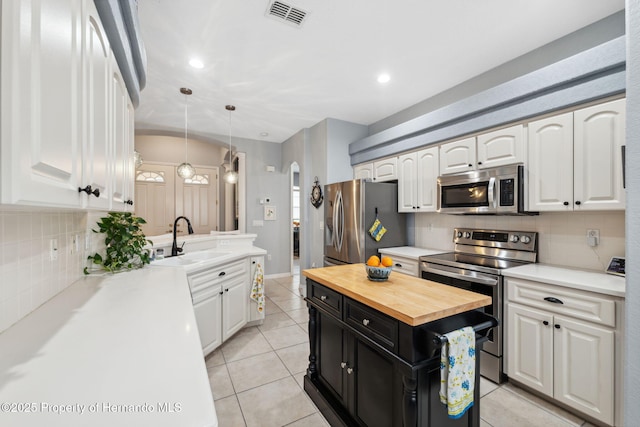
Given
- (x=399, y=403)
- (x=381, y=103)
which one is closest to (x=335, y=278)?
(x=399, y=403)

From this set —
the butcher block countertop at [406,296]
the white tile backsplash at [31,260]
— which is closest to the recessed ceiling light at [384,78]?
the butcher block countertop at [406,296]

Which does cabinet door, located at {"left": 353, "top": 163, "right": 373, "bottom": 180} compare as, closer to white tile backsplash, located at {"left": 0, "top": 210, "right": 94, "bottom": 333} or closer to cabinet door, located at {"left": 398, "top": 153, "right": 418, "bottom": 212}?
cabinet door, located at {"left": 398, "top": 153, "right": 418, "bottom": 212}

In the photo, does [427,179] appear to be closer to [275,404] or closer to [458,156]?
[458,156]

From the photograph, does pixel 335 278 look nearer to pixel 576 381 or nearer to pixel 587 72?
pixel 576 381

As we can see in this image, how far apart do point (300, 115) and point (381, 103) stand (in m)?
1.18

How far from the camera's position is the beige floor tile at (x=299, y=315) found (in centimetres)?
341

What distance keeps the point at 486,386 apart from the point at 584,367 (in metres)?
0.67

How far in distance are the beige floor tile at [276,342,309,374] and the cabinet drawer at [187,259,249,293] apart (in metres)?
0.88

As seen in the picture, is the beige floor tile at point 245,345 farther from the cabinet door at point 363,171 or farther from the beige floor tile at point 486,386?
the cabinet door at point 363,171

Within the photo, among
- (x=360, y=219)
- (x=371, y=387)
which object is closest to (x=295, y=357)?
(x=371, y=387)

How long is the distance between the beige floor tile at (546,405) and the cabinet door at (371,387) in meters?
1.36

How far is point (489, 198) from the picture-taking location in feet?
8.07

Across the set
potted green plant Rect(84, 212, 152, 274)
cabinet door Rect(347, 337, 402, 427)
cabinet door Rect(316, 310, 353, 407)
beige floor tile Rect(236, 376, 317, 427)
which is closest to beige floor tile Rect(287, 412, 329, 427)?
beige floor tile Rect(236, 376, 317, 427)

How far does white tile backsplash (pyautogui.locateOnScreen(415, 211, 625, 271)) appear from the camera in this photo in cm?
203
